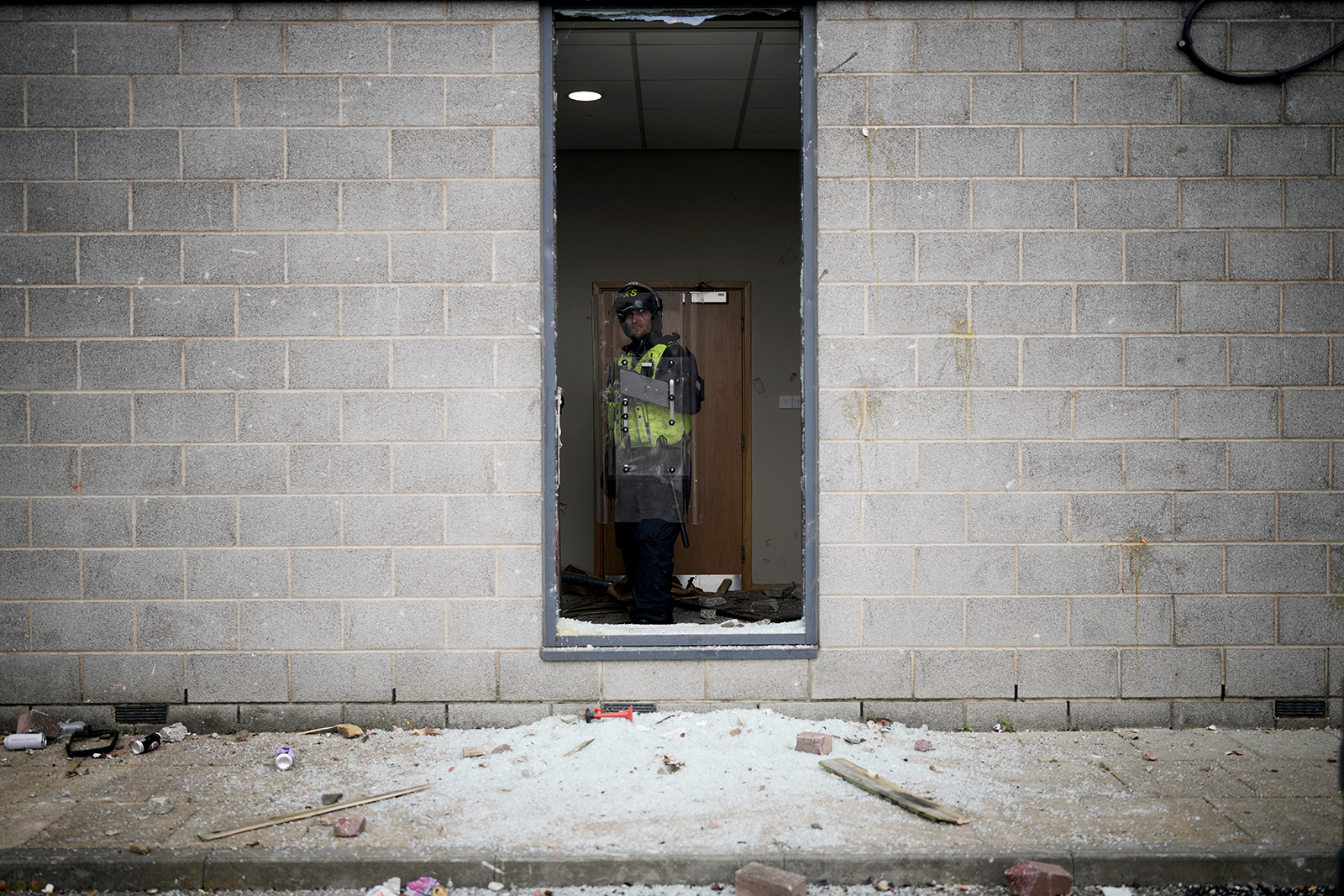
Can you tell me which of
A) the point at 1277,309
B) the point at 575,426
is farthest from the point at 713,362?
the point at 1277,309

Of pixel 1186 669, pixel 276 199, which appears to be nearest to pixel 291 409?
pixel 276 199

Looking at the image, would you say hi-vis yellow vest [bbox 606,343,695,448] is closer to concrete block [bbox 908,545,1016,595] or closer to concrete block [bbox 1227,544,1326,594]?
concrete block [bbox 908,545,1016,595]

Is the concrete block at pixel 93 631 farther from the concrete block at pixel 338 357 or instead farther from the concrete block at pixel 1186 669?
the concrete block at pixel 1186 669

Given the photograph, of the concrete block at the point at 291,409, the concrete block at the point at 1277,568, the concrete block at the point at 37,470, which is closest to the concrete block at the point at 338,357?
the concrete block at the point at 291,409

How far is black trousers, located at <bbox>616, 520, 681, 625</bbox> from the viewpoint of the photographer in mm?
5078

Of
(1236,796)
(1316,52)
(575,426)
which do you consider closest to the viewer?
(1236,796)

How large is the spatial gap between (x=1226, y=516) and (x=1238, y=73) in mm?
2068

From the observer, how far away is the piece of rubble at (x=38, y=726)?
3951 mm

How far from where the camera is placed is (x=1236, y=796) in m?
3.31

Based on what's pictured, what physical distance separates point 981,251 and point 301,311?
10.5 ft

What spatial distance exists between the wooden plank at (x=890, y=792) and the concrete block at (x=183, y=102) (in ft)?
13.0

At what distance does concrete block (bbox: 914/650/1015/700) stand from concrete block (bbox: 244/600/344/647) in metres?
2.52

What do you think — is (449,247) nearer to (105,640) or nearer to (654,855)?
(105,640)

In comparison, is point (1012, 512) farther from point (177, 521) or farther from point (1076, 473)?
point (177, 521)
